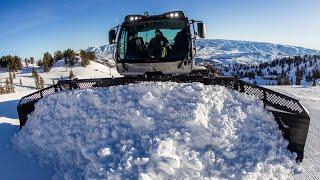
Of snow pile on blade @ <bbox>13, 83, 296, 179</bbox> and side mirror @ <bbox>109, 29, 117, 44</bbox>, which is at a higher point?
side mirror @ <bbox>109, 29, 117, 44</bbox>

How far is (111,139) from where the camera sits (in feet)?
20.3

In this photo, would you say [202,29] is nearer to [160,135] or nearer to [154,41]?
[154,41]

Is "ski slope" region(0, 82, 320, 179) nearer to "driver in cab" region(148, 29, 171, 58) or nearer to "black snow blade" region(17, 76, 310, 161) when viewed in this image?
"black snow blade" region(17, 76, 310, 161)

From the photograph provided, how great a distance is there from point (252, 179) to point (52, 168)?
3.30 meters

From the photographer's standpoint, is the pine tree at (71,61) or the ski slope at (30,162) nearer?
the ski slope at (30,162)

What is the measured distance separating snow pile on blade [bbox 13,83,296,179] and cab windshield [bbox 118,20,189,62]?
3.48 m

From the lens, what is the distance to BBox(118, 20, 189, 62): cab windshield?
10.7 m

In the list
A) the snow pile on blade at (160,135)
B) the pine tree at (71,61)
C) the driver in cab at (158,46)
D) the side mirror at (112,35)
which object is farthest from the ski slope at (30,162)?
the pine tree at (71,61)

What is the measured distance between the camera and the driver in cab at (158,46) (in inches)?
420

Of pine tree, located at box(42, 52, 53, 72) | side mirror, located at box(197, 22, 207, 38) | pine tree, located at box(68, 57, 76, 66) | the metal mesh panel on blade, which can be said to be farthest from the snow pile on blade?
pine tree, located at box(68, 57, 76, 66)

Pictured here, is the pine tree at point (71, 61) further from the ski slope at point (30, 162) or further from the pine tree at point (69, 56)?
the ski slope at point (30, 162)

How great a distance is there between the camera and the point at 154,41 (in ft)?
35.9

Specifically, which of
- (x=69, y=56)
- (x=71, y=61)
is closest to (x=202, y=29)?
(x=71, y=61)

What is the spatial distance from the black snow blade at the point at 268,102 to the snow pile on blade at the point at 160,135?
20 cm
